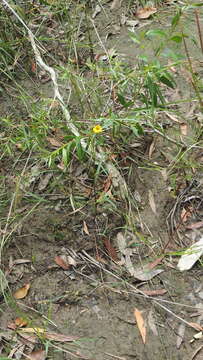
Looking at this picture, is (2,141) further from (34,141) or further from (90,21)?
(90,21)

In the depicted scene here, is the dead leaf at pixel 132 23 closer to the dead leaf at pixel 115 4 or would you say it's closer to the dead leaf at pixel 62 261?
the dead leaf at pixel 115 4

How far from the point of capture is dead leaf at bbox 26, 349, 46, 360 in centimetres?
221

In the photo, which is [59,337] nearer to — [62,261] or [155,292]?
→ [62,261]

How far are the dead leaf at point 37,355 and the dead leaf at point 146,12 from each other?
238 cm

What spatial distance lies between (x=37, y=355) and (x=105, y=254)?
22.8 inches

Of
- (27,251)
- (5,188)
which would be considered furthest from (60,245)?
(5,188)

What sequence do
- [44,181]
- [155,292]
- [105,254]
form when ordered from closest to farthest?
[155,292], [105,254], [44,181]

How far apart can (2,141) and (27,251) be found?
2.46 feet

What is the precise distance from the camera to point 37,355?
2.22 metres

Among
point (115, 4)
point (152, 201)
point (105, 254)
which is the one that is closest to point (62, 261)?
point (105, 254)

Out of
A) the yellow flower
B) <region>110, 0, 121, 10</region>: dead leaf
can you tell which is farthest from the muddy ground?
<region>110, 0, 121, 10</region>: dead leaf

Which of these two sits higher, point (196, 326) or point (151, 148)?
point (151, 148)

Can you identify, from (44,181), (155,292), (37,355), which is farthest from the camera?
(44,181)

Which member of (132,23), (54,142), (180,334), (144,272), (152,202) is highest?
(132,23)
